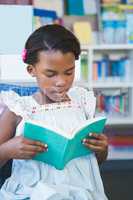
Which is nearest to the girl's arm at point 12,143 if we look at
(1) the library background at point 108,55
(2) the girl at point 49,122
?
(2) the girl at point 49,122

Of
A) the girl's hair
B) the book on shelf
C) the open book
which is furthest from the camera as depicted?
the book on shelf

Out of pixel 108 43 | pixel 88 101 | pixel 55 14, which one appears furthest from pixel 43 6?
pixel 88 101

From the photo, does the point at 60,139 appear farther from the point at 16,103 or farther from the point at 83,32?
the point at 83,32

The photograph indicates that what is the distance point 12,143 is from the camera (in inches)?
46.8

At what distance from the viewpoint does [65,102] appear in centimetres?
134

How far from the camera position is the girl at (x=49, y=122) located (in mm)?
1187

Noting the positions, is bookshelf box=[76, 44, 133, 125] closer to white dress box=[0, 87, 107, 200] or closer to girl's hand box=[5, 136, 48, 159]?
white dress box=[0, 87, 107, 200]

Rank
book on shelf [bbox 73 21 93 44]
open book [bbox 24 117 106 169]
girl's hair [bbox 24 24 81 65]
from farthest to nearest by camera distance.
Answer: book on shelf [bbox 73 21 93 44]
girl's hair [bbox 24 24 81 65]
open book [bbox 24 117 106 169]

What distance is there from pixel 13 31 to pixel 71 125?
3.22 feet

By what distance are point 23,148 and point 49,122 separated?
142mm

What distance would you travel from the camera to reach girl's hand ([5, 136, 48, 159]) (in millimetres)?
1160

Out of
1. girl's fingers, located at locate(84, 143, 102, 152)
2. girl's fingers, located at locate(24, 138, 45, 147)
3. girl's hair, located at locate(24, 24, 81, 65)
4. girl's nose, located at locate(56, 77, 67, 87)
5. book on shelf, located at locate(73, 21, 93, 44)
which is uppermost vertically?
girl's hair, located at locate(24, 24, 81, 65)

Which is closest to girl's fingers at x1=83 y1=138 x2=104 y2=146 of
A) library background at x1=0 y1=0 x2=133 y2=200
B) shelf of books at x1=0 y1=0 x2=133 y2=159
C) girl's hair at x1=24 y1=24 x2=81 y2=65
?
girl's hair at x1=24 y1=24 x2=81 y2=65

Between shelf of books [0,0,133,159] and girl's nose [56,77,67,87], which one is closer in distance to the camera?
girl's nose [56,77,67,87]
